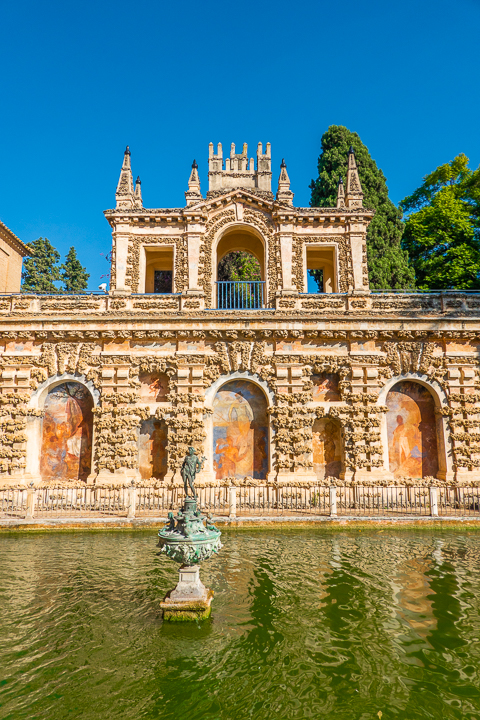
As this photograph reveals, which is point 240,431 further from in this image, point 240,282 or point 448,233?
point 448,233

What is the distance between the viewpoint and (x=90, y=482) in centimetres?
2075

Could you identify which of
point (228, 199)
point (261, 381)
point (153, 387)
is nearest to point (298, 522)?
point (261, 381)

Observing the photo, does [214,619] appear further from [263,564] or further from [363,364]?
[363,364]

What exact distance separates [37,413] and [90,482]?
4113 millimetres

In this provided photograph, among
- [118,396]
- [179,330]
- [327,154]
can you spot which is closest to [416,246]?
[327,154]

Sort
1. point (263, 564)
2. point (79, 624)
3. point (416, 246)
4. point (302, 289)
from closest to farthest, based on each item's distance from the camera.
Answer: point (79, 624)
point (263, 564)
point (302, 289)
point (416, 246)

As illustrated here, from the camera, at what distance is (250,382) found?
22.2m

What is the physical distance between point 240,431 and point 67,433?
26.6ft

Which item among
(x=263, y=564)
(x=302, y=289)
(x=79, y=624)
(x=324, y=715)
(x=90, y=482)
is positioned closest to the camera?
(x=324, y=715)

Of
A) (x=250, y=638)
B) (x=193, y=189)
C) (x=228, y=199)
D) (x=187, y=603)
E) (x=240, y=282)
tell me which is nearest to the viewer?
(x=250, y=638)

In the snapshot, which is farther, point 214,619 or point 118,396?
point 118,396

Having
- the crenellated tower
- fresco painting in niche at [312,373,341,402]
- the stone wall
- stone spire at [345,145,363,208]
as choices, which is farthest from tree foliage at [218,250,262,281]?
fresco painting in niche at [312,373,341,402]

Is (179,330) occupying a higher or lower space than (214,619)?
higher

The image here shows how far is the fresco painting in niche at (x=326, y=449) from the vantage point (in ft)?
70.9
